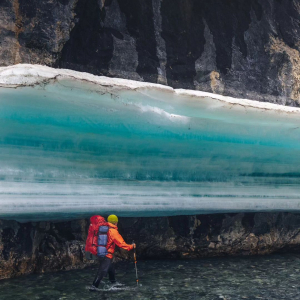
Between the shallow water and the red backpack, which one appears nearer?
the shallow water

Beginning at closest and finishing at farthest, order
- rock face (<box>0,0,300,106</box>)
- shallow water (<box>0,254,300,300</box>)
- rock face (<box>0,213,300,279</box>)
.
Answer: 1. shallow water (<box>0,254,300,300</box>)
2. rock face (<box>0,0,300,106</box>)
3. rock face (<box>0,213,300,279</box>)

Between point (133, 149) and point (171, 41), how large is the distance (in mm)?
2172

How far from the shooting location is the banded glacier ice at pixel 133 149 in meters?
5.33

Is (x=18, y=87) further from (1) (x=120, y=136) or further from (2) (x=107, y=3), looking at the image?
(2) (x=107, y=3)

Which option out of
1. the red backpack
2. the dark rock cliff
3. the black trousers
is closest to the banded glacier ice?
the red backpack

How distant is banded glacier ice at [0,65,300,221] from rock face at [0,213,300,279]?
652 mm

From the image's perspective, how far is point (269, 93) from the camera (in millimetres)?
7508

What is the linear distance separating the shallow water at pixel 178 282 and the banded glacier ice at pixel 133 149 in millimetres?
952

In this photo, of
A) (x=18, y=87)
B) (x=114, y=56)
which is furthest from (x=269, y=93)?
(x=18, y=87)

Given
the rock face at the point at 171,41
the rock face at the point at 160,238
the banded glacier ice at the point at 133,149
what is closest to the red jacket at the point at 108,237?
the banded glacier ice at the point at 133,149

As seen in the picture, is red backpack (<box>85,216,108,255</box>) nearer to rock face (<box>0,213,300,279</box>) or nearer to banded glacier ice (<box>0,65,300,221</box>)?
banded glacier ice (<box>0,65,300,221</box>)

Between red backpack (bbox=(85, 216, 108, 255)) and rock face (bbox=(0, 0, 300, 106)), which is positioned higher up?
rock face (bbox=(0, 0, 300, 106))

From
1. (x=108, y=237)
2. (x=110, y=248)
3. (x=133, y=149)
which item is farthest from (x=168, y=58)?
(x=110, y=248)

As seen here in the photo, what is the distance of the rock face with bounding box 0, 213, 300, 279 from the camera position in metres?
6.19
